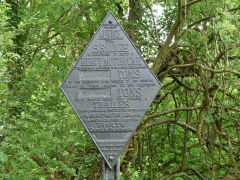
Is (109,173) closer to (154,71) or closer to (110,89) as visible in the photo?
(110,89)

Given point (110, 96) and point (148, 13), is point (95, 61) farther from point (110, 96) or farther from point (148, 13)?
point (148, 13)

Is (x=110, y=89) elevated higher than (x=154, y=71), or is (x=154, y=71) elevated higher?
(x=154, y=71)

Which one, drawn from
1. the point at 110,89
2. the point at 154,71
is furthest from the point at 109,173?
the point at 154,71

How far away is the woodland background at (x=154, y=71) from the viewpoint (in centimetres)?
434

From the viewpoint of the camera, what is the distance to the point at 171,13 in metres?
6.12

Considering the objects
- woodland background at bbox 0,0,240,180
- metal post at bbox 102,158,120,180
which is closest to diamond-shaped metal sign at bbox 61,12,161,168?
metal post at bbox 102,158,120,180

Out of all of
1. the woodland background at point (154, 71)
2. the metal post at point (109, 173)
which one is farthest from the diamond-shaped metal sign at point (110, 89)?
the woodland background at point (154, 71)

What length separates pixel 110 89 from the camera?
11.2 feet

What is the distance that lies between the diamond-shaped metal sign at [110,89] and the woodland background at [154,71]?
95 cm

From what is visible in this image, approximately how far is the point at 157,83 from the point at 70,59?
3291 millimetres

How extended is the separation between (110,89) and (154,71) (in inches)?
83.7

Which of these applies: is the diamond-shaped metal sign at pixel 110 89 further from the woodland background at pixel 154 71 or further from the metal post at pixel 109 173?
the woodland background at pixel 154 71

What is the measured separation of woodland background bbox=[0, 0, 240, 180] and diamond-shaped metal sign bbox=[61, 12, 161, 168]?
95cm

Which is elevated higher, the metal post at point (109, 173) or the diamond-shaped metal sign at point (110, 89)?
the diamond-shaped metal sign at point (110, 89)
